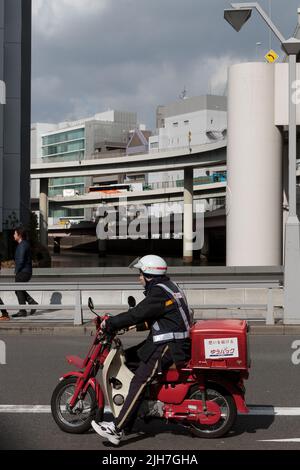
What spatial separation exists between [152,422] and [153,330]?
1349mm

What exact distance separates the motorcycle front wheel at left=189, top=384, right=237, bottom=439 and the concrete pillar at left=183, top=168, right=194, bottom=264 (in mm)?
68362

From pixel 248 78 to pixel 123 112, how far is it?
154876 mm

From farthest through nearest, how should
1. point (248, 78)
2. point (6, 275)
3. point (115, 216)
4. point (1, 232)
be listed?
point (115, 216), point (1, 232), point (248, 78), point (6, 275)

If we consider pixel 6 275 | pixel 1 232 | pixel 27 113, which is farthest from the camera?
pixel 27 113

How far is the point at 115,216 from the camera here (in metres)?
104

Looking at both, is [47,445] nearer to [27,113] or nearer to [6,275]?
[6,275]

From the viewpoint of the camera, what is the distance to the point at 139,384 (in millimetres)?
6223

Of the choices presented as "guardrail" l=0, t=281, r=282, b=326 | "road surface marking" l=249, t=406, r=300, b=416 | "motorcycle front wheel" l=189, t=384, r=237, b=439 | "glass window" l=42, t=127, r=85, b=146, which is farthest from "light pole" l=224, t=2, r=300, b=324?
"glass window" l=42, t=127, r=85, b=146

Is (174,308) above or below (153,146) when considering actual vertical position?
below

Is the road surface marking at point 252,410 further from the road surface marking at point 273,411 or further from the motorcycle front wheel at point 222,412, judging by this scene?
the motorcycle front wheel at point 222,412

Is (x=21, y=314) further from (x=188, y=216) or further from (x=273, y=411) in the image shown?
(x=188, y=216)

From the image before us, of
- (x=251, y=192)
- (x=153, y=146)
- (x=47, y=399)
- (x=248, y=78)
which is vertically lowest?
(x=47, y=399)

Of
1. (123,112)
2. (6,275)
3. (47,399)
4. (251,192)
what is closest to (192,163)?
(251,192)

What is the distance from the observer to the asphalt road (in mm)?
6402
